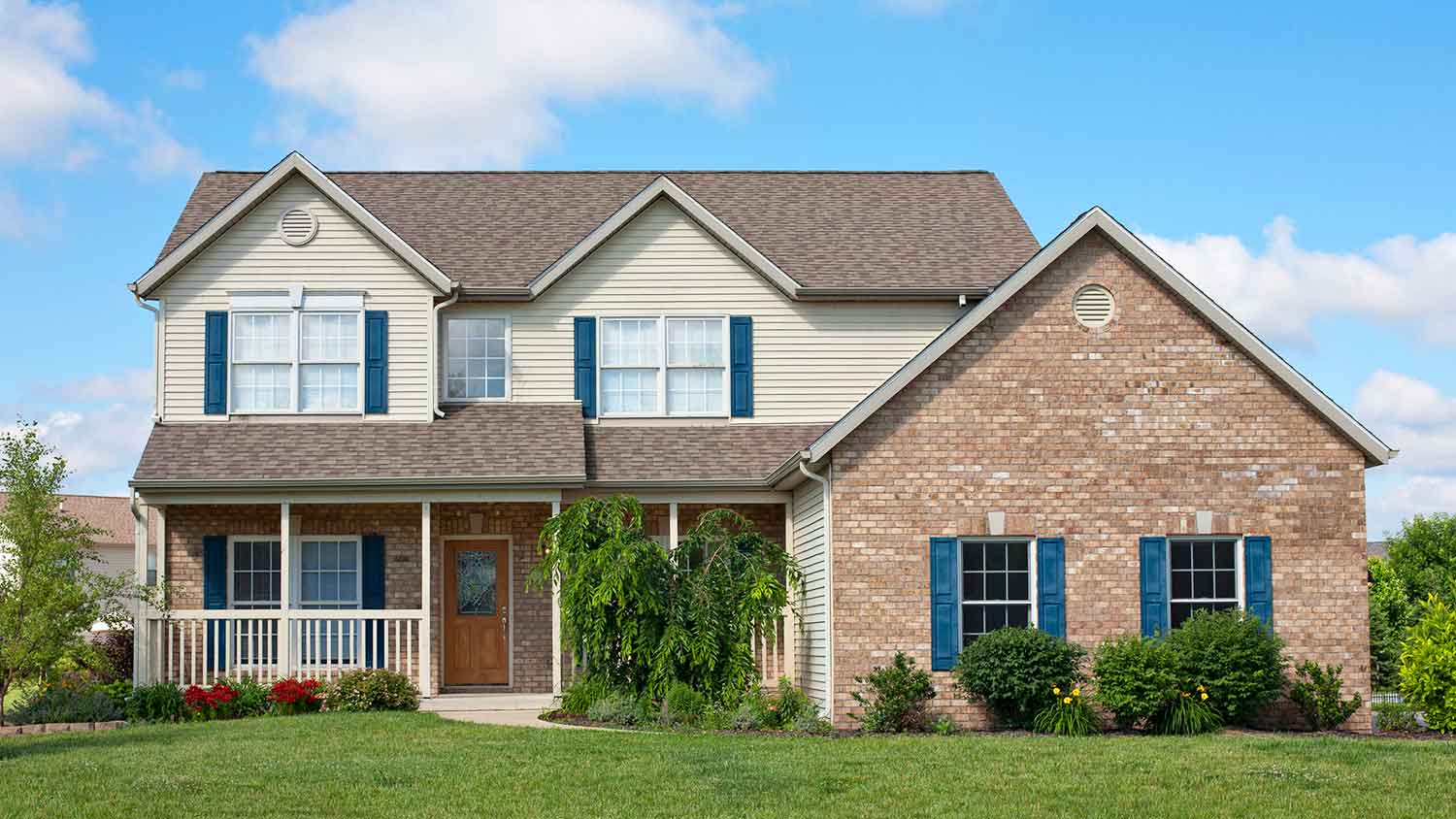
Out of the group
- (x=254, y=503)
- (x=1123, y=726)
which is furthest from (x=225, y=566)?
(x=1123, y=726)

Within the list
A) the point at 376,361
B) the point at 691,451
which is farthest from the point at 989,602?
the point at 376,361

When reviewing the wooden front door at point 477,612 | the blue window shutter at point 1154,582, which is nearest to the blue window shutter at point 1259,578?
the blue window shutter at point 1154,582

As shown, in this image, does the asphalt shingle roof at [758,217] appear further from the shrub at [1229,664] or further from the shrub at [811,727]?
the shrub at [811,727]

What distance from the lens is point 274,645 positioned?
22688 millimetres

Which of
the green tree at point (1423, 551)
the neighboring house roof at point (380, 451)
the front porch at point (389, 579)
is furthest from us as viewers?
the green tree at point (1423, 551)

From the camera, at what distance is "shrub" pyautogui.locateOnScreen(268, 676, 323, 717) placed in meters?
20.2

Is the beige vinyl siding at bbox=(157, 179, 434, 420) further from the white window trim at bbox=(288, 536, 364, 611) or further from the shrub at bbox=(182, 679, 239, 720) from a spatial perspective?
the shrub at bbox=(182, 679, 239, 720)

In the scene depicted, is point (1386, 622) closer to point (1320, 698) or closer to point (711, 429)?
point (1320, 698)

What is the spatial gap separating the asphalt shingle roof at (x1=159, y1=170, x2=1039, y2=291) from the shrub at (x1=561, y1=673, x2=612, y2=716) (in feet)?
21.6

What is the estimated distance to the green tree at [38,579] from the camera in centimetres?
2039

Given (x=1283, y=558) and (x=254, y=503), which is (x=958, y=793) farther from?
(x=254, y=503)

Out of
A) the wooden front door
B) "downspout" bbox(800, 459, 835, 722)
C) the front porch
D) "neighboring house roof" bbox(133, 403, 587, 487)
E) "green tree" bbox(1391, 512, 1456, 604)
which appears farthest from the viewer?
"green tree" bbox(1391, 512, 1456, 604)

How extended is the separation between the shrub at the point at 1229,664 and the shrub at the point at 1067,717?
109 cm

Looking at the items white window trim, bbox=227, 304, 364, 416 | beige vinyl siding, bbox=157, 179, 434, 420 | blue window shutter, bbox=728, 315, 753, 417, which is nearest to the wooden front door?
beige vinyl siding, bbox=157, 179, 434, 420
